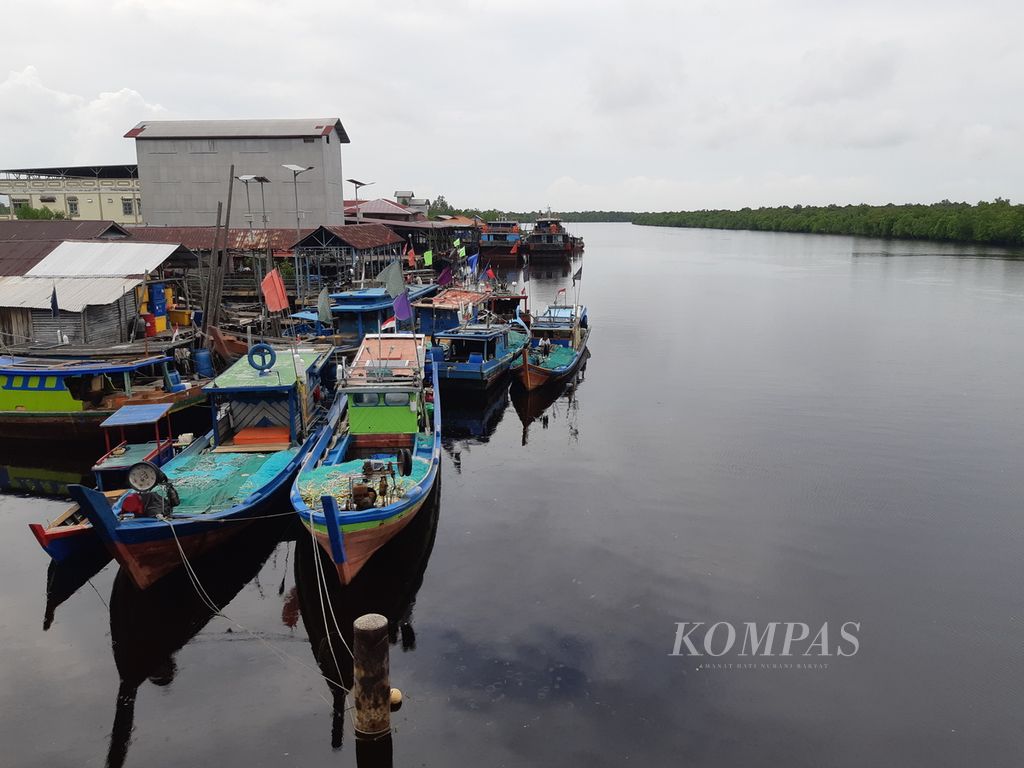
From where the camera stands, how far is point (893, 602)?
1396 cm

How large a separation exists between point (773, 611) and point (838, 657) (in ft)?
4.97

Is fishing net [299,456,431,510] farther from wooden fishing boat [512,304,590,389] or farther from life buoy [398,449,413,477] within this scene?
wooden fishing boat [512,304,590,389]

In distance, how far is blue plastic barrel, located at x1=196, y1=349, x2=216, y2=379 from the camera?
24844 mm

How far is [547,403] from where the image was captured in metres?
28.9

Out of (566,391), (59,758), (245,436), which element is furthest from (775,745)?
(566,391)

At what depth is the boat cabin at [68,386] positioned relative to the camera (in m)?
20.9

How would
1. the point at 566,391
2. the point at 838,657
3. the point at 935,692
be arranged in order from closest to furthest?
the point at 935,692, the point at 838,657, the point at 566,391

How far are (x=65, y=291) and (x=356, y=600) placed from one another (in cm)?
2005

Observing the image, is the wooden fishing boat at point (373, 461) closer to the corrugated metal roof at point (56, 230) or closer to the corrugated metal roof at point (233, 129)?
the corrugated metal roof at point (56, 230)

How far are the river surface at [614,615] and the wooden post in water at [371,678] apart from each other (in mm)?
399

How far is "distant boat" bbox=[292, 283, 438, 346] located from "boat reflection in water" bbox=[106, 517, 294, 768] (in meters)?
15.7

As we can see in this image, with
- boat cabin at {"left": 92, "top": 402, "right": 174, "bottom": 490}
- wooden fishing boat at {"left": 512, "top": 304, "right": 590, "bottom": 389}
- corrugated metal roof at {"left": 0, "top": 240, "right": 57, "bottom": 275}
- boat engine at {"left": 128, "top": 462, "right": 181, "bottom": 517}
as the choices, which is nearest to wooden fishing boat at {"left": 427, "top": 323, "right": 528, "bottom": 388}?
wooden fishing boat at {"left": 512, "top": 304, "right": 590, "bottom": 389}

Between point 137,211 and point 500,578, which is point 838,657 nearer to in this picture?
point 500,578

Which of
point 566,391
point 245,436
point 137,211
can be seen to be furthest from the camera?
point 137,211
